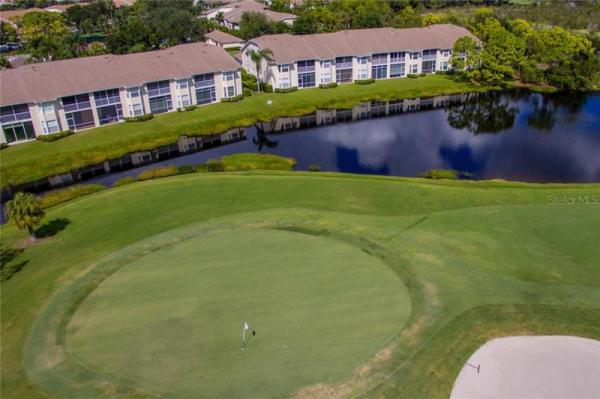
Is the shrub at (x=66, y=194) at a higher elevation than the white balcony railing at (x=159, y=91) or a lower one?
lower

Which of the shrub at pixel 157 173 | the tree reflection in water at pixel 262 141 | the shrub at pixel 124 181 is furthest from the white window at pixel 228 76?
the shrub at pixel 124 181

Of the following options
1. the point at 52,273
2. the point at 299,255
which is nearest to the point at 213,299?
the point at 299,255

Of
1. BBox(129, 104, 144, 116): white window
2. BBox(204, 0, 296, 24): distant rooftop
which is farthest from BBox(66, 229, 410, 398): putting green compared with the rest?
BBox(204, 0, 296, 24): distant rooftop

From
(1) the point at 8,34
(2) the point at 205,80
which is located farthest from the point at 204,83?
(1) the point at 8,34

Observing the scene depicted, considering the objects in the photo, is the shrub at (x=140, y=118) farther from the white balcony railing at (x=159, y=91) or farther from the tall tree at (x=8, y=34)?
the tall tree at (x=8, y=34)

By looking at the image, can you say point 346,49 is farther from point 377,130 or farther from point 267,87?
point 377,130

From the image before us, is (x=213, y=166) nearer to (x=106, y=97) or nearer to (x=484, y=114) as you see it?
(x=106, y=97)
